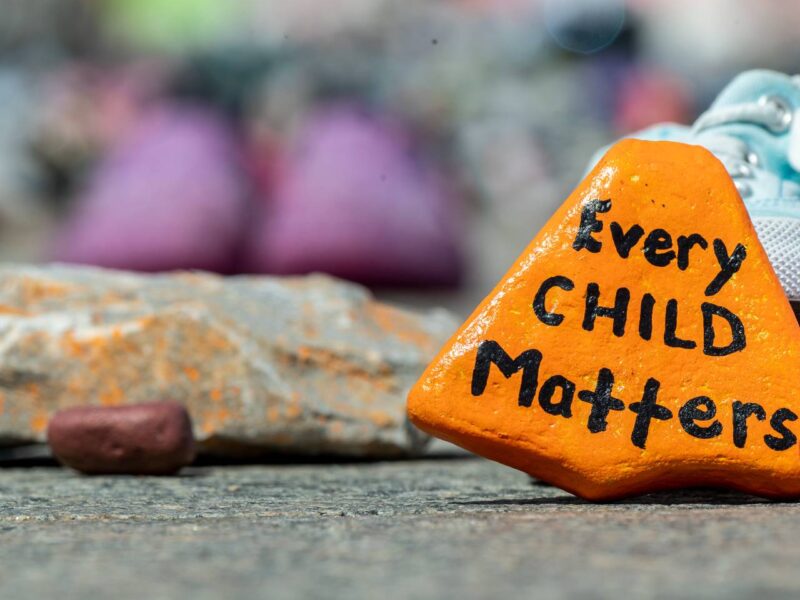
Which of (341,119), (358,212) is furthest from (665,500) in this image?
(341,119)

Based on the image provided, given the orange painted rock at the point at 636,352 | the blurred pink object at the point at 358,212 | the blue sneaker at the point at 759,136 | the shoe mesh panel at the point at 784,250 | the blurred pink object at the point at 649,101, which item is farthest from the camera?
the blurred pink object at the point at 649,101

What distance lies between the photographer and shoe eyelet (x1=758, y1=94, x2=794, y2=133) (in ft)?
5.73

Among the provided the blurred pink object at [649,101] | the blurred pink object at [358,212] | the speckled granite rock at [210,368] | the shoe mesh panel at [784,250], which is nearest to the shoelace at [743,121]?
the shoe mesh panel at [784,250]

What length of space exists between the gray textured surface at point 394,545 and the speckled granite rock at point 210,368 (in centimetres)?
52

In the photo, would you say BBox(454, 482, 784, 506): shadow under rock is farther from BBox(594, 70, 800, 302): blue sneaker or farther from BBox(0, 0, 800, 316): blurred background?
BBox(0, 0, 800, 316): blurred background

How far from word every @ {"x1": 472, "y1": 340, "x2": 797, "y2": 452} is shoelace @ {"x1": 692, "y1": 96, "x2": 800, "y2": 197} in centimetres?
46

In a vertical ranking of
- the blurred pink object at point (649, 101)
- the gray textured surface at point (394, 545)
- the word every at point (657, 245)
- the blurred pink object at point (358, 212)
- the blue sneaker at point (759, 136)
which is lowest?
the gray textured surface at point (394, 545)

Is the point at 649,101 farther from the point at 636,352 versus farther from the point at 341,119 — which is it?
the point at 636,352

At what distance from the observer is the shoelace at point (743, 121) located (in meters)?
1.68

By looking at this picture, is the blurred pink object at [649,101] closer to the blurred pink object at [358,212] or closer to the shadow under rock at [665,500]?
the blurred pink object at [358,212]

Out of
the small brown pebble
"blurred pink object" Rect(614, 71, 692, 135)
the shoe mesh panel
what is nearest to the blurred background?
"blurred pink object" Rect(614, 71, 692, 135)

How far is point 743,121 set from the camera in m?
1.76

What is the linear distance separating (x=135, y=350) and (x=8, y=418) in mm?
262

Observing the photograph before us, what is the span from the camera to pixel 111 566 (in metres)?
0.93
